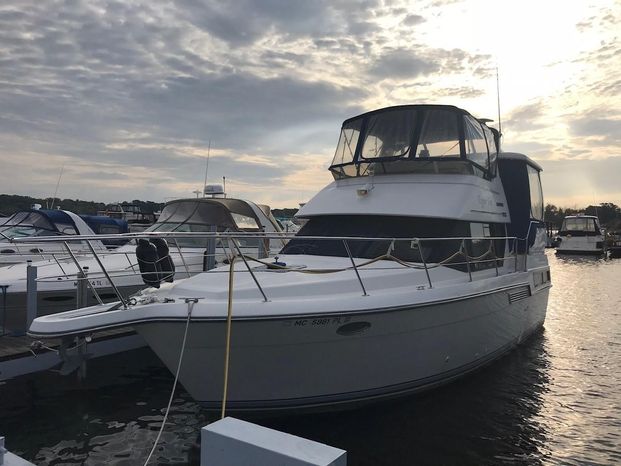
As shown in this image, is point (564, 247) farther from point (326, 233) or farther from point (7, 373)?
point (7, 373)

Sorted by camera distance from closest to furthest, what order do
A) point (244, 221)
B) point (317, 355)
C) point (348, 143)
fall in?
1. point (317, 355)
2. point (348, 143)
3. point (244, 221)

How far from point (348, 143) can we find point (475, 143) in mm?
2072

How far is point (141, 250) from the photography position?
5684 mm

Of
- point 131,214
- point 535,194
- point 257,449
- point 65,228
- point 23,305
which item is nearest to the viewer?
point 257,449

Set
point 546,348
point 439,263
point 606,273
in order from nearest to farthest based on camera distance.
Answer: point 439,263 → point 546,348 → point 606,273

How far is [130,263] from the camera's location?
25.3 feet

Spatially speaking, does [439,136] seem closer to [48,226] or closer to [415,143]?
[415,143]

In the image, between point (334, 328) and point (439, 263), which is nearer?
point (334, 328)

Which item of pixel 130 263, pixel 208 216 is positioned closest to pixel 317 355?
pixel 130 263

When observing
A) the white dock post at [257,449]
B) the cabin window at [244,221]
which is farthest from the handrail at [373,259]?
the cabin window at [244,221]

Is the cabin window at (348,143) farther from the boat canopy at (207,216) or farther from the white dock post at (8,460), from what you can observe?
the white dock post at (8,460)

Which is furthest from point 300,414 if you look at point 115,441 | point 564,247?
point 564,247

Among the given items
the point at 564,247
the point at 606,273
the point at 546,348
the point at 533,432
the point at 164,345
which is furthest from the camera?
the point at 564,247

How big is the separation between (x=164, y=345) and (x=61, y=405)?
8.14 ft
